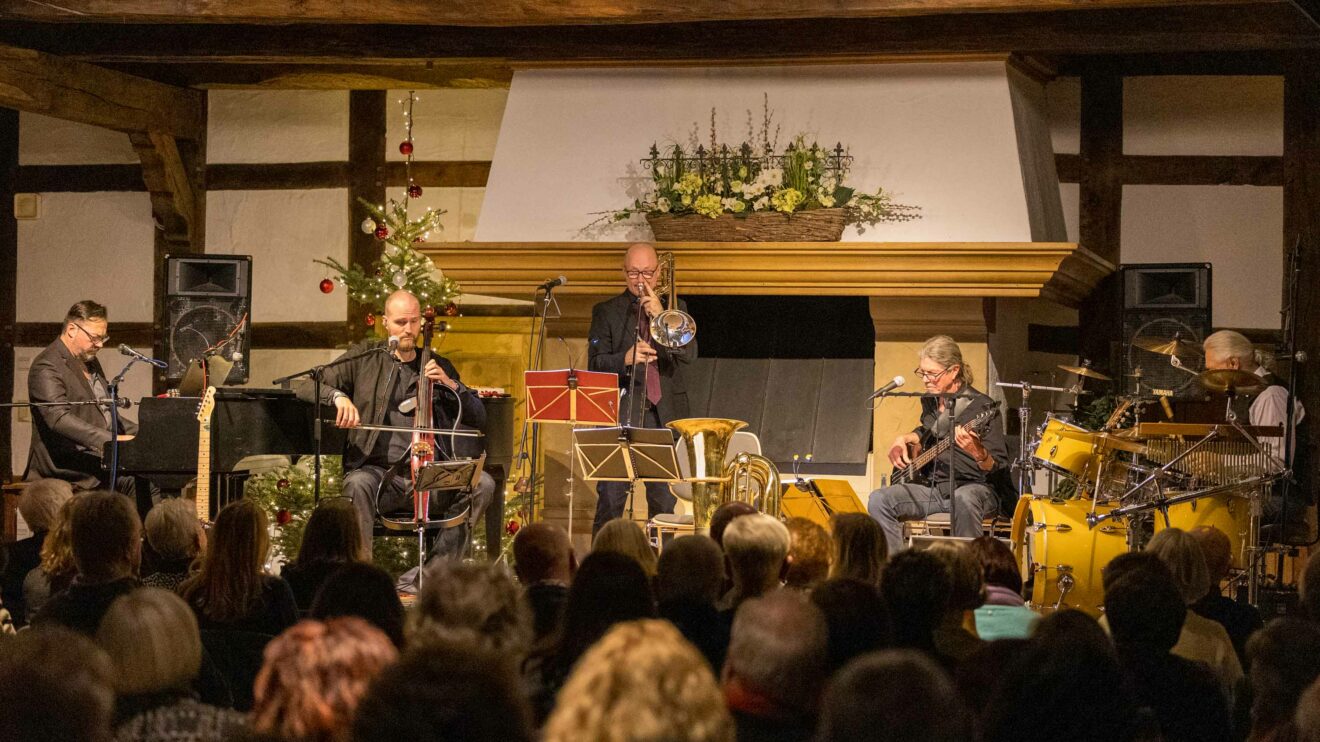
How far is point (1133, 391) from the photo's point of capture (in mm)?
8539

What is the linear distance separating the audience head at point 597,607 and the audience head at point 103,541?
51.6 inches

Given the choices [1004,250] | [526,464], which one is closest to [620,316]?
[526,464]

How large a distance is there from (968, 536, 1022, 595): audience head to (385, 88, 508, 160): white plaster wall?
6.29 m

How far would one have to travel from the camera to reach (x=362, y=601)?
3291mm

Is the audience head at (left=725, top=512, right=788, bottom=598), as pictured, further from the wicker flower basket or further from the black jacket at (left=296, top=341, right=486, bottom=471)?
the wicker flower basket

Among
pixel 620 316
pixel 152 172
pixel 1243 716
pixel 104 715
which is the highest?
pixel 152 172

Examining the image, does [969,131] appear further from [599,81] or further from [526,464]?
[526,464]

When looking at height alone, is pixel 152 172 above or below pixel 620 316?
above

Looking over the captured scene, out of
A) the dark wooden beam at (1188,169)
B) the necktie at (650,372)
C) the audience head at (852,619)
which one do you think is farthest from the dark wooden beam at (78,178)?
the audience head at (852,619)

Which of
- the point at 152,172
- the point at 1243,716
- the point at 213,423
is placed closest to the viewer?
the point at 1243,716

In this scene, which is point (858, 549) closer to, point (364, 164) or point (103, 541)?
point (103, 541)

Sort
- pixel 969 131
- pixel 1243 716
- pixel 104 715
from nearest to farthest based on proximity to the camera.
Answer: pixel 104 715 → pixel 1243 716 → pixel 969 131

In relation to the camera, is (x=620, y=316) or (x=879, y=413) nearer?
(x=620, y=316)

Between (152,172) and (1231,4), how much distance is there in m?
6.70
